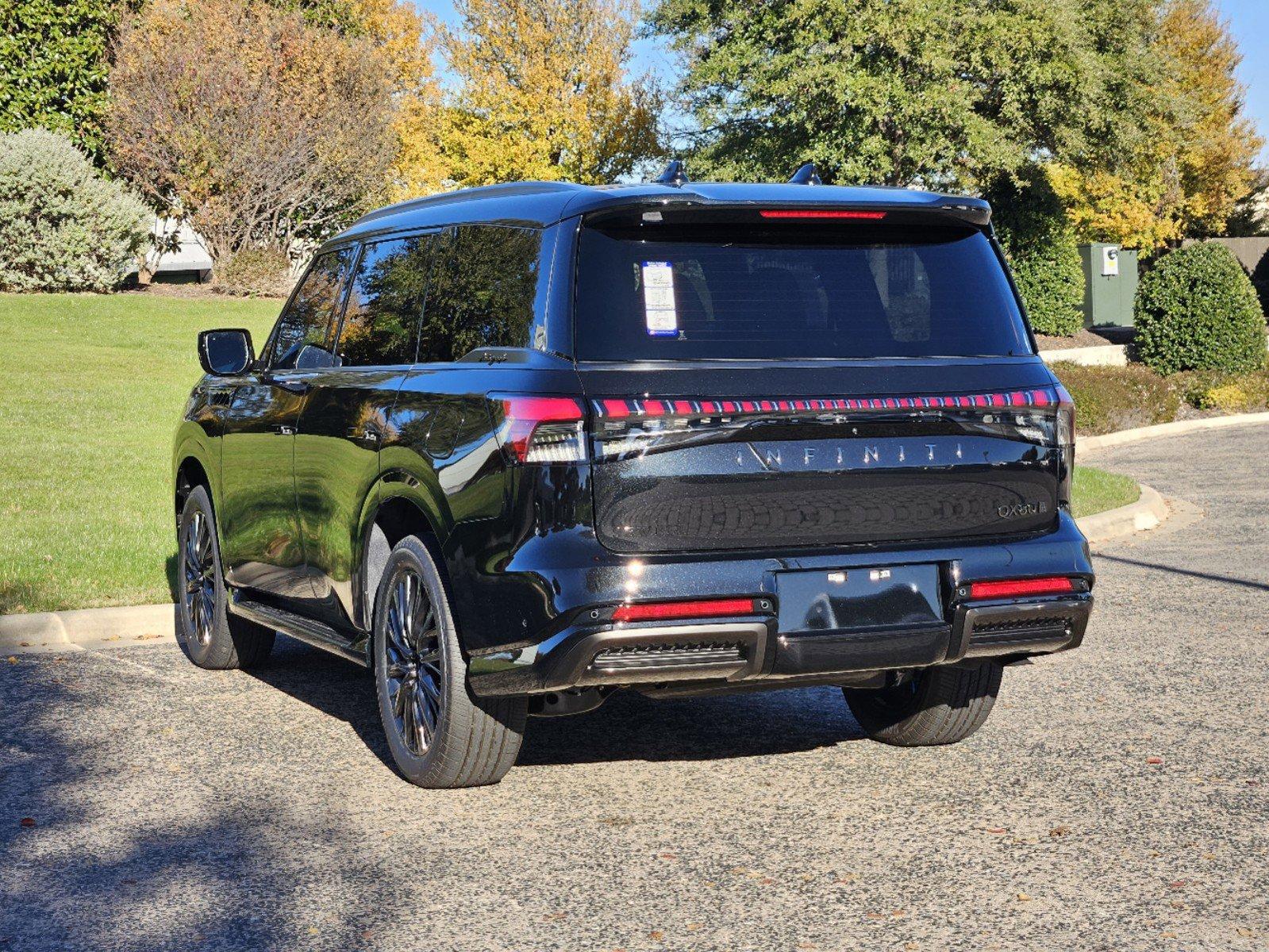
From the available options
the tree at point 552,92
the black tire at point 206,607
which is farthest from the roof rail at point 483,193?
the tree at point 552,92

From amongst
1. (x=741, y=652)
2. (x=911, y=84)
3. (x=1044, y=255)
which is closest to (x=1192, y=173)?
(x=1044, y=255)

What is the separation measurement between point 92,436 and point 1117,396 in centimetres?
1479

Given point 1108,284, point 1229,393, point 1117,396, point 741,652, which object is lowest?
point 1229,393

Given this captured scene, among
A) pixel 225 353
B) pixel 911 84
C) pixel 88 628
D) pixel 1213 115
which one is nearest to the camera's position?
pixel 225 353

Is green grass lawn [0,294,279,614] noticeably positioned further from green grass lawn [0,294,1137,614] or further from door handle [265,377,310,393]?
door handle [265,377,310,393]

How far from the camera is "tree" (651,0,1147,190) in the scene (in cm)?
3241

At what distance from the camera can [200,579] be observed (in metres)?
8.39

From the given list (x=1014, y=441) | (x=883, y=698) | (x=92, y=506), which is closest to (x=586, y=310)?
(x=1014, y=441)

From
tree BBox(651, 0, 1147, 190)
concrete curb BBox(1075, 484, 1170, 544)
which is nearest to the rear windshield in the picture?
concrete curb BBox(1075, 484, 1170, 544)

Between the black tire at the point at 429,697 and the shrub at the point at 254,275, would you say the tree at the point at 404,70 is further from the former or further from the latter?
the black tire at the point at 429,697

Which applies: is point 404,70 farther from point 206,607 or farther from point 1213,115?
point 206,607

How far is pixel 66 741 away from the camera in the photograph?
267 inches

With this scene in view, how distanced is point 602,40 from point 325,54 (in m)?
10.9

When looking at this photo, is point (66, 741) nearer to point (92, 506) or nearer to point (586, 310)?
point (586, 310)
